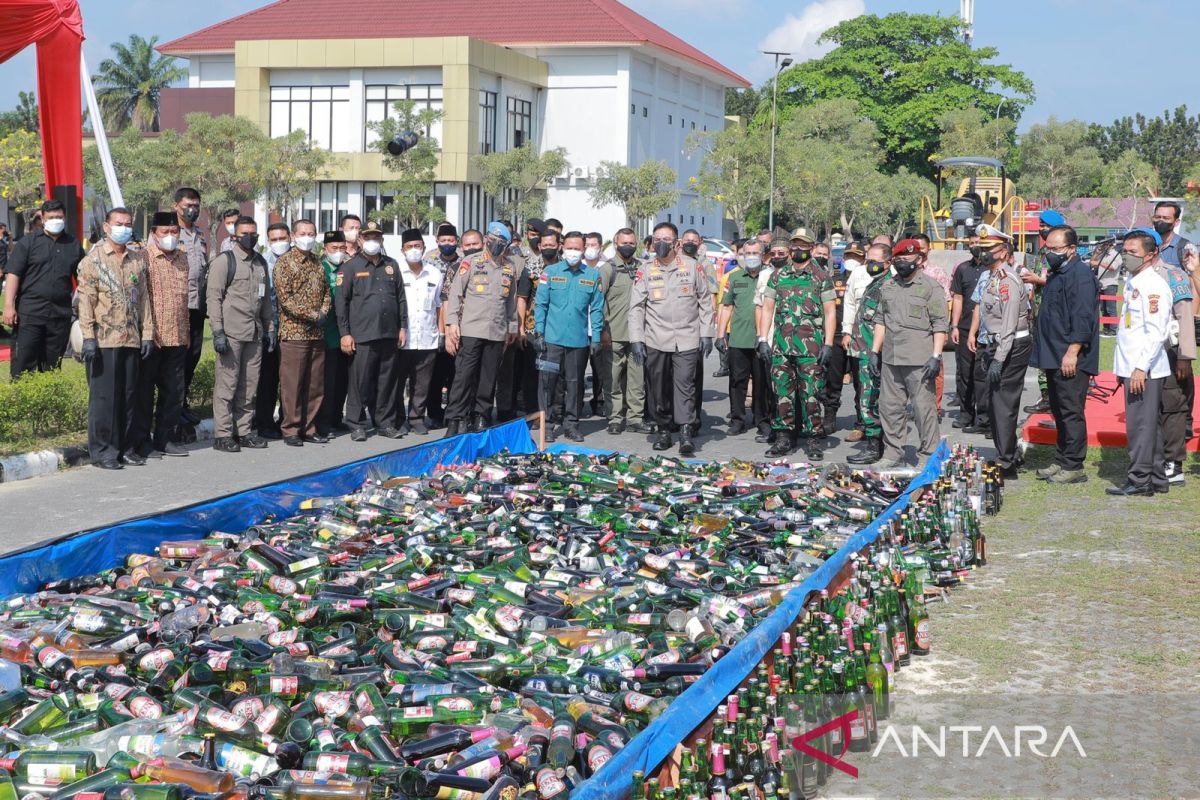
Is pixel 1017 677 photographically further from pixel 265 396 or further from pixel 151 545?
pixel 265 396

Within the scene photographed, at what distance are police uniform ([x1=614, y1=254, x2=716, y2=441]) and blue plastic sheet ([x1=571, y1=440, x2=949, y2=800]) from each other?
230 inches

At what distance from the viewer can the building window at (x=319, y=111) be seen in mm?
55031

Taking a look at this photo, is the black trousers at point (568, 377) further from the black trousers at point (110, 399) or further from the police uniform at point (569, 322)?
the black trousers at point (110, 399)

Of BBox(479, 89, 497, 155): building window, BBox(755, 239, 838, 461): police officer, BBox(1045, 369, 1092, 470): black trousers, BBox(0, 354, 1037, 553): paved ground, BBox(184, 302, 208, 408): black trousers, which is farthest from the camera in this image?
BBox(479, 89, 497, 155): building window

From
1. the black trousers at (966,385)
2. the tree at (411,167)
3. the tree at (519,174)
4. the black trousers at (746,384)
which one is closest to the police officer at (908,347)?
the black trousers at (746,384)

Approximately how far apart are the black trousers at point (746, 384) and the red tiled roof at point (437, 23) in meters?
47.4

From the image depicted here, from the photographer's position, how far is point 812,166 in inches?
2336

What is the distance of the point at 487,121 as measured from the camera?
183ft

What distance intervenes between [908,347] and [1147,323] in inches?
77.8

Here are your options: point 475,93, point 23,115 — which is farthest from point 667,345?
point 23,115

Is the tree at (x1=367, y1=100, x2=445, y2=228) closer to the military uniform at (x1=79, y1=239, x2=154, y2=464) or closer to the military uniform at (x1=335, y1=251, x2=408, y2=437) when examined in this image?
the military uniform at (x1=335, y1=251, x2=408, y2=437)

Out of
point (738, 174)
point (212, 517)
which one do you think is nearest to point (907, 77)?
point (738, 174)

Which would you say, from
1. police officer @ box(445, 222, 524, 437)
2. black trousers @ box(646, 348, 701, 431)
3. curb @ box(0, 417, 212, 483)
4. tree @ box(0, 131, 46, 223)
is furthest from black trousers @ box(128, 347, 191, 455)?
tree @ box(0, 131, 46, 223)

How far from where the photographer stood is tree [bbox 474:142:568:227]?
173ft
